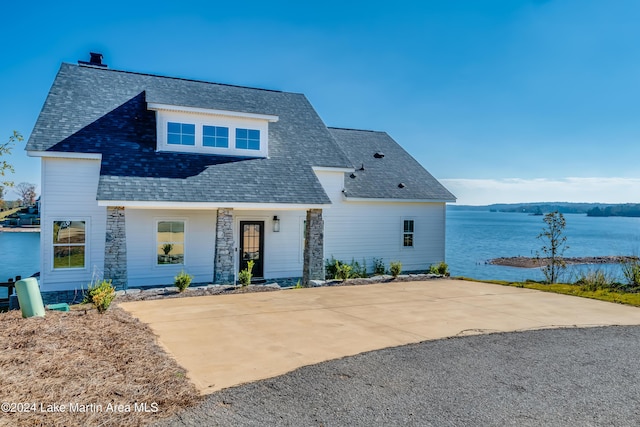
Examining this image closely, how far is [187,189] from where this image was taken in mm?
13188

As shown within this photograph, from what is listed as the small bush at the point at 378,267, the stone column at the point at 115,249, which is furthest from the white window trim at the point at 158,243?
the small bush at the point at 378,267

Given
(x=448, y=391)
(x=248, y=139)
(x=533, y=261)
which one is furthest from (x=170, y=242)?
(x=533, y=261)

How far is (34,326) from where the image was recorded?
6.50m

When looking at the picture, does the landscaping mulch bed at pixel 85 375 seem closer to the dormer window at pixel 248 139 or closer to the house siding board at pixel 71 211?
Answer: the house siding board at pixel 71 211

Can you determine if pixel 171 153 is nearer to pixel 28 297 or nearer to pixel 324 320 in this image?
pixel 28 297

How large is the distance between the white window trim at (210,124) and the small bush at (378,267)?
264 inches

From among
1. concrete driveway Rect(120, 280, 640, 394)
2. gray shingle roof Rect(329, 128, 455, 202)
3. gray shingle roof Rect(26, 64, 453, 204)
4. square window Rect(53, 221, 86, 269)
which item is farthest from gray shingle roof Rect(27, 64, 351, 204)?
concrete driveway Rect(120, 280, 640, 394)

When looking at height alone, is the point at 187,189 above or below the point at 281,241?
above

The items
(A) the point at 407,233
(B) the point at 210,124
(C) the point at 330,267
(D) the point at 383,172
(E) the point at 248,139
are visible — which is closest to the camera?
(B) the point at 210,124

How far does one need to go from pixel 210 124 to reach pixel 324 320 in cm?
956

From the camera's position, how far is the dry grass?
392cm

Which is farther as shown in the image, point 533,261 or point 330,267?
point 533,261

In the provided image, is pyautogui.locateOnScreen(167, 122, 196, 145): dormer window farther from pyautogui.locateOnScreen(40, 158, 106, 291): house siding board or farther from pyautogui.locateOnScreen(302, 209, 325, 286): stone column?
pyautogui.locateOnScreen(302, 209, 325, 286): stone column

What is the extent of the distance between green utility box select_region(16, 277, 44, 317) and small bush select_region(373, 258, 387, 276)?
13291 millimetres
